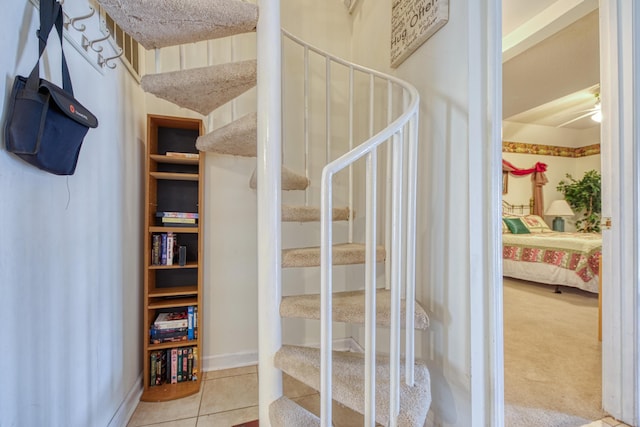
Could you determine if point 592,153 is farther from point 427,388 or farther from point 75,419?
point 75,419

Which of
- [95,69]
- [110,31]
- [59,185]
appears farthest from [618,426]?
[110,31]

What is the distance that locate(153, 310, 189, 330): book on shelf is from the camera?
172 cm

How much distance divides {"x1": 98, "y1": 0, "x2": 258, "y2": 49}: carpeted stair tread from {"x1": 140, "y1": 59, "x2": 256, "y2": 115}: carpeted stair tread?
0.45ft

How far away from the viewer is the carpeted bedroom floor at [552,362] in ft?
4.59

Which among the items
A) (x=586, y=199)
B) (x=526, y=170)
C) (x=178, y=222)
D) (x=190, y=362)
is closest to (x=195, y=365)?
(x=190, y=362)

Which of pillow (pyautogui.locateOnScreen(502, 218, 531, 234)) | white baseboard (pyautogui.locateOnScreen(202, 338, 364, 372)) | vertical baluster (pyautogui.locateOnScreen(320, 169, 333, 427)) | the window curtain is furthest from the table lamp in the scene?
vertical baluster (pyautogui.locateOnScreen(320, 169, 333, 427))

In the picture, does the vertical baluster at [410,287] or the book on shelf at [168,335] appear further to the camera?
the book on shelf at [168,335]

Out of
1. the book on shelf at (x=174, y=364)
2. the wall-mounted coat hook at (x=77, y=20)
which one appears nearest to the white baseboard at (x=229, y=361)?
the book on shelf at (x=174, y=364)

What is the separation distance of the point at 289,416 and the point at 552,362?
2002 millimetres

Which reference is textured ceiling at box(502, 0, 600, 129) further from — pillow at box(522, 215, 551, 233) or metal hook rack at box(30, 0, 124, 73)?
metal hook rack at box(30, 0, 124, 73)

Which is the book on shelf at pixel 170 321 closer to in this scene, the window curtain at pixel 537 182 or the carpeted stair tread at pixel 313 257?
the carpeted stair tread at pixel 313 257

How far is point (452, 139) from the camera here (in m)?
1.27

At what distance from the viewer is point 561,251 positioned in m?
3.45

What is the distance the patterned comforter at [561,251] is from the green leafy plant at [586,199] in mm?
2174
